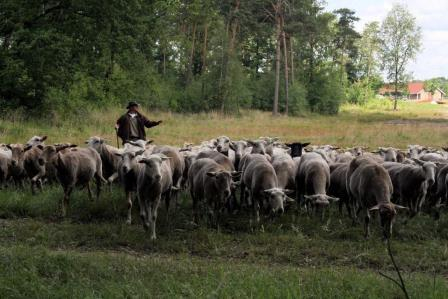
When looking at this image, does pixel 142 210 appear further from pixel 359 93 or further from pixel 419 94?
pixel 419 94

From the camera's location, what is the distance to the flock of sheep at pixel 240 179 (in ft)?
33.2

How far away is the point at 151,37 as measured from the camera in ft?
94.5

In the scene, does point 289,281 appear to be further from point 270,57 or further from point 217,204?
point 270,57

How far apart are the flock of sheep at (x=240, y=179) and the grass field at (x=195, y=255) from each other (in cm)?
42

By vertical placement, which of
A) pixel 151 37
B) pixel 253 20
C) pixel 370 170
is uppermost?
pixel 253 20

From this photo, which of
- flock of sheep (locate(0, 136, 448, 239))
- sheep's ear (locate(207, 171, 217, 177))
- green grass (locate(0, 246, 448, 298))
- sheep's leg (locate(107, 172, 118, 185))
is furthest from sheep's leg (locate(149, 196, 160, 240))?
sheep's leg (locate(107, 172, 118, 185))

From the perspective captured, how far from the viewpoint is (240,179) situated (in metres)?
12.6

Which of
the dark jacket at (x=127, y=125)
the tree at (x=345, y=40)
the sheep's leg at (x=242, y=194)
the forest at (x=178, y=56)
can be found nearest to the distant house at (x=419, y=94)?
the forest at (x=178, y=56)

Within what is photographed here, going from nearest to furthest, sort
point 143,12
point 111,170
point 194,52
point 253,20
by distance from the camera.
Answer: point 111,170, point 143,12, point 253,20, point 194,52

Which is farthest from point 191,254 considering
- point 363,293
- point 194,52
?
point 194,52

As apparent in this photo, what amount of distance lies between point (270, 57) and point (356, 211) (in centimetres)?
5630

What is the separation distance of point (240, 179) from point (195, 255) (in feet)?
13.6

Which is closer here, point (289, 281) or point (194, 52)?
point (289, 281)

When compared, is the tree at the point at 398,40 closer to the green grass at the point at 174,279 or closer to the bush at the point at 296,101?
the bush at the point at 296,101
